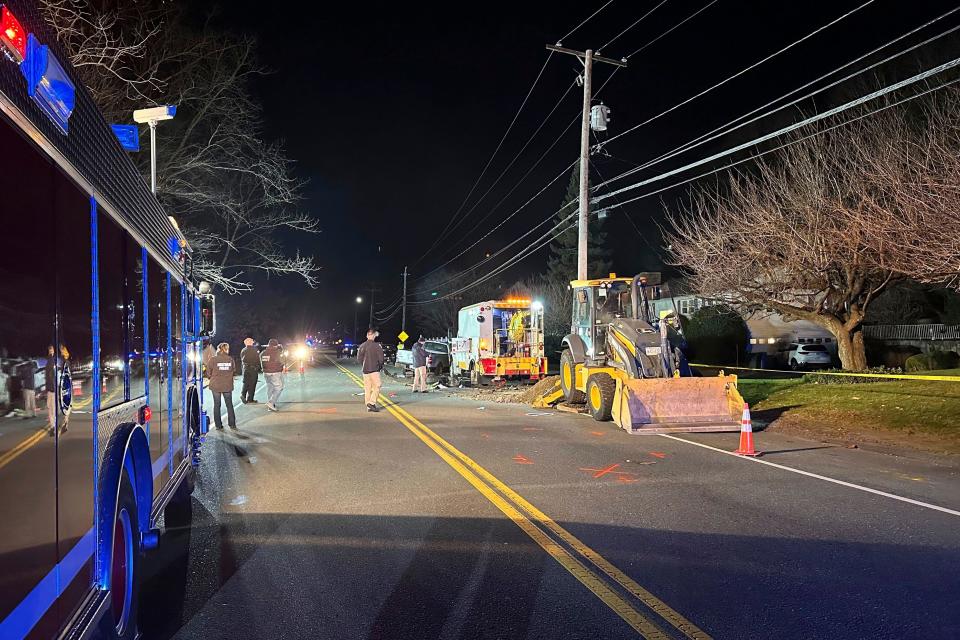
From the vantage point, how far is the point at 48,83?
8.48 ft

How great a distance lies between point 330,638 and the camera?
3861 mm

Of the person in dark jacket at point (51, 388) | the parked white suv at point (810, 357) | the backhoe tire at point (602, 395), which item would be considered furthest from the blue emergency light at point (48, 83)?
the parked white suv at point (810, 357)

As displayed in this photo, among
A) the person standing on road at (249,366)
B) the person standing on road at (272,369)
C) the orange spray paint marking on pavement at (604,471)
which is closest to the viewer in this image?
→ the orange spray paint marking on pavement at (604,471)

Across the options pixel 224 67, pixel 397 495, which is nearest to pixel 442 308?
pixel 224 67

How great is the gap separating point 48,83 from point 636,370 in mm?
11571

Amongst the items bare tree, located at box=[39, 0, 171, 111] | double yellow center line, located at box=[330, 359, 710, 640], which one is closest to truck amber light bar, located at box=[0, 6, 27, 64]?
double yellow center line, located at box=[330, 359, 710, 640]

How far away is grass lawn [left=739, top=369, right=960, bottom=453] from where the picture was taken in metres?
12.1

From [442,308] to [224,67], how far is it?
57657 millimetres

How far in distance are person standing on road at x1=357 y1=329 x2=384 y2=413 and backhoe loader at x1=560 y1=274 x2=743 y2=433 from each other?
447 cm

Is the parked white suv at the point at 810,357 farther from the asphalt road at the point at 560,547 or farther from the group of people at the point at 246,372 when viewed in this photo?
the group of people at the point at 246,372

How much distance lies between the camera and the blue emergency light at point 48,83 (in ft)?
8.05

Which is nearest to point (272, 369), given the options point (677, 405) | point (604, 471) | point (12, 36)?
point (677, 405)

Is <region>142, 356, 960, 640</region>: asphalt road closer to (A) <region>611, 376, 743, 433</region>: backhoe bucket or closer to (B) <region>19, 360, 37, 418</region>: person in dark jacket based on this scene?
(A) <region>611, 376, 743, 433</region>: backhoe bucket

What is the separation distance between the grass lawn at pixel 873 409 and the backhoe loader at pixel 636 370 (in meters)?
2.35
